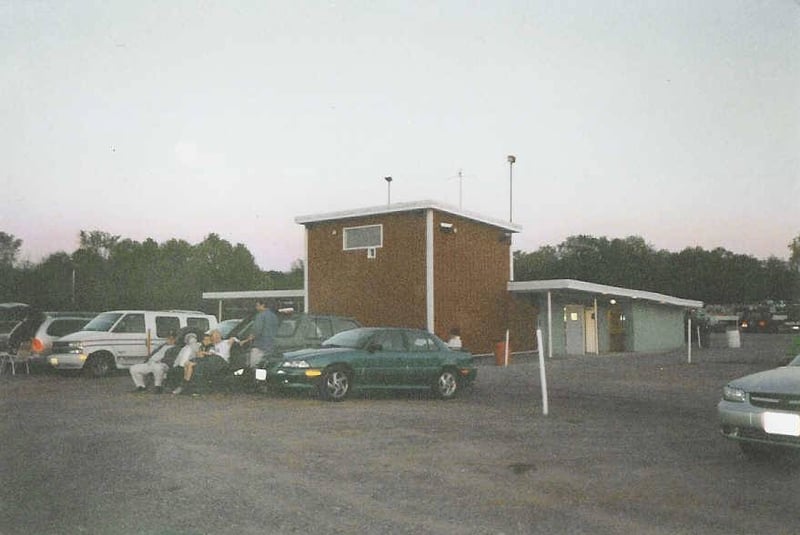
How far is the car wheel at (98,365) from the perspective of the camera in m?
16.8

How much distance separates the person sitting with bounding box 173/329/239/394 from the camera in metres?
13.5

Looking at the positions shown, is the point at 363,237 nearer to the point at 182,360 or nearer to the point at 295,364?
the point at 182,360

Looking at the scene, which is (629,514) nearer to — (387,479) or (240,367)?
(387,479)

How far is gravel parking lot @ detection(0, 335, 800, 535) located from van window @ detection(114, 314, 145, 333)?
5.16 meters

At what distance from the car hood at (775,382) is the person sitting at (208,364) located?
9032 millimetres

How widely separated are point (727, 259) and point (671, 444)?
74.4 m

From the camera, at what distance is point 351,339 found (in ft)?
43.3

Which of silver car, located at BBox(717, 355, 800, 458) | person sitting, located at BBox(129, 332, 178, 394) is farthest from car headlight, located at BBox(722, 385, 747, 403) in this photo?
person sitting, located at BBox(129, 332, 178, 394)

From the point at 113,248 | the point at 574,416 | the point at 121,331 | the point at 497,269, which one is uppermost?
the point at 113,248

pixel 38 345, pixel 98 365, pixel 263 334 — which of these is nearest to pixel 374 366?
pixel 263 334

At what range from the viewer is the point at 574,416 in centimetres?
1098

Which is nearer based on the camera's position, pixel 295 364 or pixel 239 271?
pixel 295 364

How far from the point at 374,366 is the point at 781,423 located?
7.13 metres

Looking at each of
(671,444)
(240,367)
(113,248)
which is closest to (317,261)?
(240,367)
